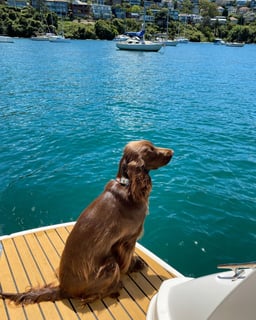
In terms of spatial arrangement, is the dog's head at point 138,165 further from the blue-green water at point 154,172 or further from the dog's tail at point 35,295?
the blue-green water at point 154,172

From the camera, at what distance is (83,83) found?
2542 cm

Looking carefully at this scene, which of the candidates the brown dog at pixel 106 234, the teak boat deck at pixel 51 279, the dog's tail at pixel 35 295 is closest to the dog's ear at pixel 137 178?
the brown dog at pixel 106 234

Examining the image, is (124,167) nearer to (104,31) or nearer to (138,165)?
(138,165)

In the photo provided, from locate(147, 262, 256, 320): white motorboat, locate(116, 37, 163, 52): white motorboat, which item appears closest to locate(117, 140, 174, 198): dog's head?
locate(147, 262, 256, 320): white motorboat

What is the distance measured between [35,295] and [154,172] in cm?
637

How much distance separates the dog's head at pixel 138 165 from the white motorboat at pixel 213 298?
1091 millimetres

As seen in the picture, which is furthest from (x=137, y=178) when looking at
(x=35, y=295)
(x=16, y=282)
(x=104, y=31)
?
(x=104, y=31)

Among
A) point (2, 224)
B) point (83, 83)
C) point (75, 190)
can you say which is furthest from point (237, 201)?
point (83, 83)

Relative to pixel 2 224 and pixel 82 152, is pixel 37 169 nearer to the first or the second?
pixel 82 152

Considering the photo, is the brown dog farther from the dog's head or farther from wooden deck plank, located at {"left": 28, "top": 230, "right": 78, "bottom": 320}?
wooden deck plank, located at {"left": 28, "top": 230, "right": 78, "bottom": 320}

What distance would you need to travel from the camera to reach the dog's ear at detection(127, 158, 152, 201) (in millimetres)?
3426

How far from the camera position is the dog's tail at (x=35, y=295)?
3645 millimetres

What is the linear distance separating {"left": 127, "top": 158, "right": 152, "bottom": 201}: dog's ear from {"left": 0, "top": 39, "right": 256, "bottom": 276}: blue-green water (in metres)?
3.06

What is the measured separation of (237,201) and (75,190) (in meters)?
4.46
